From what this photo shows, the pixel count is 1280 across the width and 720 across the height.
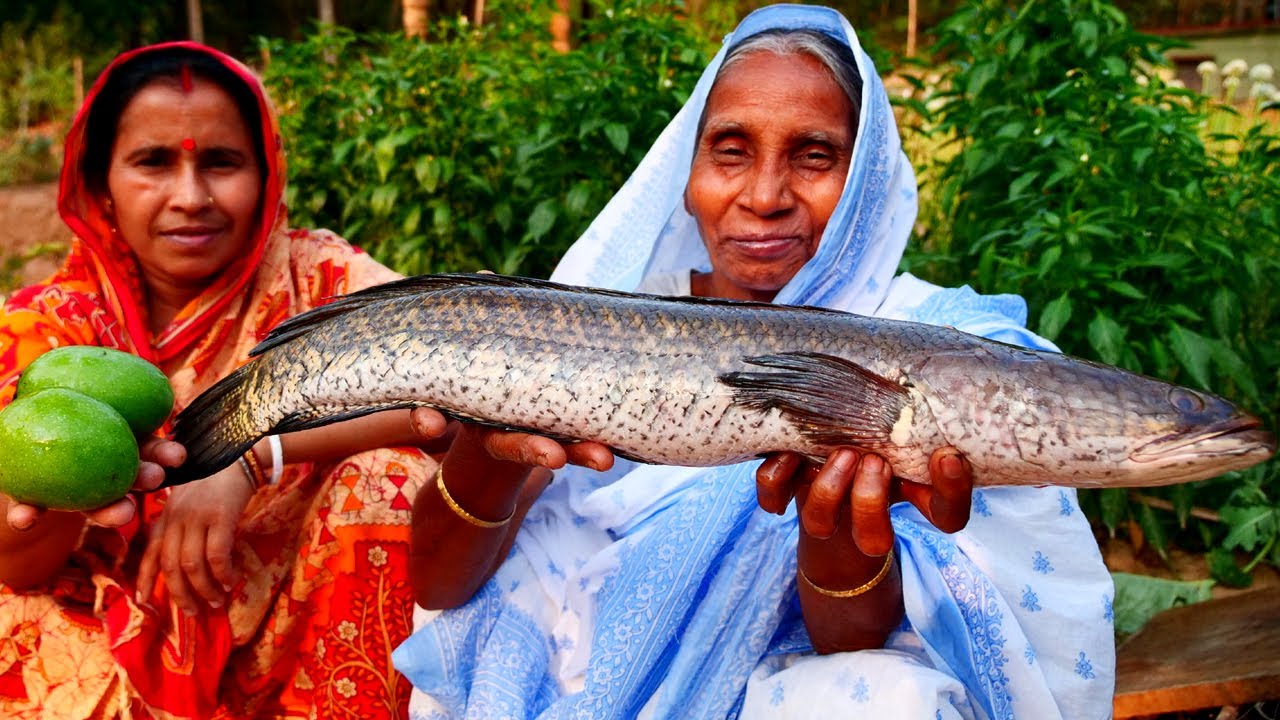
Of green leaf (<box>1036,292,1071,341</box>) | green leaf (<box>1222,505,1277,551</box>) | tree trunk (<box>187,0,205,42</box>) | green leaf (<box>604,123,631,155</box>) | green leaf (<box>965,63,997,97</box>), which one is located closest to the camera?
green leaf (<box>1036,292,1071,341</box>)

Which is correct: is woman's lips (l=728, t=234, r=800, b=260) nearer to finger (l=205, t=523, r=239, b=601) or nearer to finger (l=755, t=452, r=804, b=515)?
finger (l=755, t=452, r=804, b=515)

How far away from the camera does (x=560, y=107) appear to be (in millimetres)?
5039

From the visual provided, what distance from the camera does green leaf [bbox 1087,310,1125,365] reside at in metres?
3.82

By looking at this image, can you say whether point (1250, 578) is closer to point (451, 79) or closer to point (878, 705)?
point (878, 705)

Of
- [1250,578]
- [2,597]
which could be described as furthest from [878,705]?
[1250,578]

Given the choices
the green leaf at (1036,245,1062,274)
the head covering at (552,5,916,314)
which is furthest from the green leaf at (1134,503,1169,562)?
the head covering at (552,5,916,314)

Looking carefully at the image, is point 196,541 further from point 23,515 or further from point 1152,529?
point 1152,529

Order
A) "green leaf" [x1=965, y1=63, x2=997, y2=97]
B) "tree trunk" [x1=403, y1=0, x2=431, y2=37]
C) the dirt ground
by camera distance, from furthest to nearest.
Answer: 1. the dirt ground
2. "tree trunk" [x1=403, y1=0, x2=431, y2=37]
3. "green leaf" [x1=965, y1=63, x2=997, y2=97]

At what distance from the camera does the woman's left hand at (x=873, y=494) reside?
207 centimetres

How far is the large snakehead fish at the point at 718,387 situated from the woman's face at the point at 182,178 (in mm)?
929

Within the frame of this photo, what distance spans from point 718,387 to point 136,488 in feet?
4.46

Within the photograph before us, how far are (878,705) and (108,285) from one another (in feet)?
8.30

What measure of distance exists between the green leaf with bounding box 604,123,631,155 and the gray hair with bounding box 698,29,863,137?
162 centimetres

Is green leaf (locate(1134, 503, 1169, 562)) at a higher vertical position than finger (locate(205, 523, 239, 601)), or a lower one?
lower
